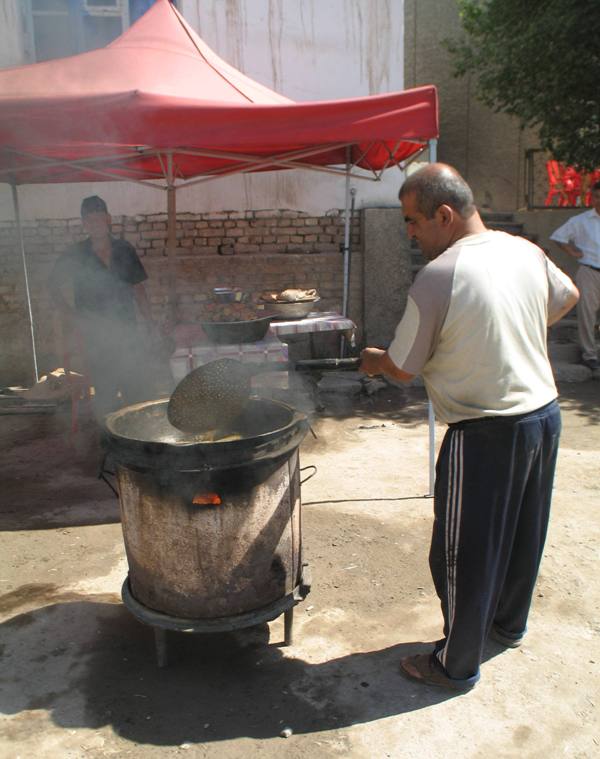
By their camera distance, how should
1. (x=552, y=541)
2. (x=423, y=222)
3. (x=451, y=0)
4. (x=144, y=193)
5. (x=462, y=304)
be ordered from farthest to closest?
(x=451, y=0)
(x=144, y=193)
(x=552, y=541)
(x=423, y=222)
(x=462, y=304)

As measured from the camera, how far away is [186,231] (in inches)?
335

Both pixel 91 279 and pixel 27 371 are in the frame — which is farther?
pixel 27 371

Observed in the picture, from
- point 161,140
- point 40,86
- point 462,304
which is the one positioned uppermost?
point 40,86

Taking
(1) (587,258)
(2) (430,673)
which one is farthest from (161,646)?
(1) (587,258)

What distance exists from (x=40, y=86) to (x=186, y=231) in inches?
135

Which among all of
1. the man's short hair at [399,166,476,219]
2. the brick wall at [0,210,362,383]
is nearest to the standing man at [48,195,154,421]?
the brick wall at [0,210,362,383]

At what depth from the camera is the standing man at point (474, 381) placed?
2.50 meters

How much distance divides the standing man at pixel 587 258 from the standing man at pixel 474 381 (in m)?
5.88

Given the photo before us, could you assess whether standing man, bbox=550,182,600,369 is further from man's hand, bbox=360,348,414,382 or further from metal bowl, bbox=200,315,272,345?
man's hand, bbox=360,348,414,382

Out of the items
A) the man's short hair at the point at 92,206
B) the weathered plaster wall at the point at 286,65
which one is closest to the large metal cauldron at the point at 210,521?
the man's short hair at the point at 92,206

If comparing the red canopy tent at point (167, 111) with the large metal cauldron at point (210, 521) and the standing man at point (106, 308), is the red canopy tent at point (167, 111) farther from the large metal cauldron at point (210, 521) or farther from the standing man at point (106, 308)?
the large metal cauldron at point (210, 521)

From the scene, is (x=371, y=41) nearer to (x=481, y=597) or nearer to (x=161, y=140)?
(x=161, y=140)

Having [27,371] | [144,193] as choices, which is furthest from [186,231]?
[27,371]

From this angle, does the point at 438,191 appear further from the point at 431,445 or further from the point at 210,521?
the point at 431,445
